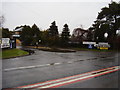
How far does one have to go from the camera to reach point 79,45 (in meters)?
35.1

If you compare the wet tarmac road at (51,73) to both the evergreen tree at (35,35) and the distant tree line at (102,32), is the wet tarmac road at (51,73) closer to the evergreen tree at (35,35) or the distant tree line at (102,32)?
the distant tree line at (102,32)

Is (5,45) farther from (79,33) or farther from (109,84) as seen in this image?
(79,33)

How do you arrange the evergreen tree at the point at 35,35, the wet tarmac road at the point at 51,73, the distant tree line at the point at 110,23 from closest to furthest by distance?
1. the wet tarmac road at the point at 51,73
2. the distant tree line at the point at 110,23
3. the evergreen tree at the point at 35,35

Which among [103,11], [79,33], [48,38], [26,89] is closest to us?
[26,89]

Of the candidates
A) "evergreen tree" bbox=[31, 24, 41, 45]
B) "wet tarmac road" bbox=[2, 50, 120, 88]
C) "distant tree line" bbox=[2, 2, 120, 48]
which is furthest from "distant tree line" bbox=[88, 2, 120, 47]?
"wet tarmac road" bbox=[2, 50, 120, 88]

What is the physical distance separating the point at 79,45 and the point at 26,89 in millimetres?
32231

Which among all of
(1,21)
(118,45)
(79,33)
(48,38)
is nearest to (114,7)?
(118,45)

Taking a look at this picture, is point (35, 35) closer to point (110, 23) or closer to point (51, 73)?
point (110, 23)

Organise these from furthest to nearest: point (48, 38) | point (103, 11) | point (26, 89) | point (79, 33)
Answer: point (79, 33) → point (48, 38) → point (103, 11) → point (26, 89)

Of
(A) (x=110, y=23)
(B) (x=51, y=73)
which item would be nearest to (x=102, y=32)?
(A) (x=110, y=23)

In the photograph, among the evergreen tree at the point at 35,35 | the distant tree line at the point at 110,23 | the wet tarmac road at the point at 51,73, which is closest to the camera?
the wet tarmac road at the point at 51,73

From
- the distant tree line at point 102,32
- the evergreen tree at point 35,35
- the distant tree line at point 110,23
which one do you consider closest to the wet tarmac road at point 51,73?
the distant tree line at point 102,32

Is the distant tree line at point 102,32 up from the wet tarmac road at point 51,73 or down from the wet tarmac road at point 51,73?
up

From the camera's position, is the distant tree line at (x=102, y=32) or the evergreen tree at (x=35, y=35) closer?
the distant tree line at (x=102, y=32)
